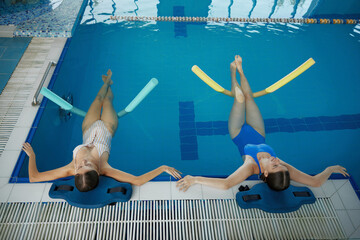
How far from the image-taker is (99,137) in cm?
299

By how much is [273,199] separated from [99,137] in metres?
2.12

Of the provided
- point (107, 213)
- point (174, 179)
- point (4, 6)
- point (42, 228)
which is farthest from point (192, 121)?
point (4, 6)

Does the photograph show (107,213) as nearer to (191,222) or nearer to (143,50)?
(191,222)

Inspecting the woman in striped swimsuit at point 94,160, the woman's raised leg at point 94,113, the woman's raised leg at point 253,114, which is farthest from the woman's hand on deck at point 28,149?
the woman's raised leg at point 253,114

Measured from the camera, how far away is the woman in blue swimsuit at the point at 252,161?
98.7 inches

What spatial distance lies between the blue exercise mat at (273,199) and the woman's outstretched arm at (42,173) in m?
1.90

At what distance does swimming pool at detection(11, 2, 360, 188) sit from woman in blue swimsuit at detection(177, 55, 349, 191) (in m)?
0.66

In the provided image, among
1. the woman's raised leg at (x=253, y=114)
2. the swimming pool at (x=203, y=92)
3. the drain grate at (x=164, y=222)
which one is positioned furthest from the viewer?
the swimming pool at (x=203, y=92)

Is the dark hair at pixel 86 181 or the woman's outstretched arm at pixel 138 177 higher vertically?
the dark hair at pixel 86 181

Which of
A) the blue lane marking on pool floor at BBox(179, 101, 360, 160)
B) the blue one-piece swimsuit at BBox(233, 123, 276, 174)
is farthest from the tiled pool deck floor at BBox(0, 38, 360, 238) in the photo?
the blue lane marking on pool floor at BBox(179, 101, 360, 160)

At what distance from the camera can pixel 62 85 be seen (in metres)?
4.01

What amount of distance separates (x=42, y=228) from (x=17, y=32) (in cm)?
389

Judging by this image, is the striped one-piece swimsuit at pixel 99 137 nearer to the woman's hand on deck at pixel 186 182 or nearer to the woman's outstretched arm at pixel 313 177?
the woman's hand on deck at pixel 186 182

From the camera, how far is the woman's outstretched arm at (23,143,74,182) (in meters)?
2.53
